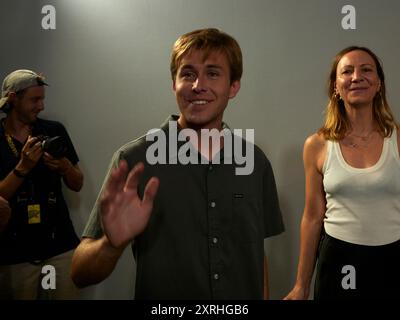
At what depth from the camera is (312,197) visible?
1210 mm

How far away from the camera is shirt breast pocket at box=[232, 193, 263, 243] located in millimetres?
842

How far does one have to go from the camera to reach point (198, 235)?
81cm

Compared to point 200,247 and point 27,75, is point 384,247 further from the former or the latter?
point 27,75

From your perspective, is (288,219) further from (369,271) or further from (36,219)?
(36,219)

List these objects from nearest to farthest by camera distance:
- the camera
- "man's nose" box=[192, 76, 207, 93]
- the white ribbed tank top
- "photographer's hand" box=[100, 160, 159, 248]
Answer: "photographer's hand" box=[100, 160, 159, 248], "man's nose" box=[192, 76, 207, 93], the white ribbed tank top, the camera

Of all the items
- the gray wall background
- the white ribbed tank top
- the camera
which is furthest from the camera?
the gray wall background

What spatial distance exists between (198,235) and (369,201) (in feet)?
1.78

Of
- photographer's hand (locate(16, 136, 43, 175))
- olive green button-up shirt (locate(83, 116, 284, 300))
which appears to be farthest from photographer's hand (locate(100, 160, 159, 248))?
photographer's hand (locate(16, 136, 43, 175))

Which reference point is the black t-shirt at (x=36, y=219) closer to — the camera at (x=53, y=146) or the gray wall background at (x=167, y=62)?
the camera at (x=53, y=146)

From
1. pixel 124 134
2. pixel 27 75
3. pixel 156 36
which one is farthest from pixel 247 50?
pixel 27 75

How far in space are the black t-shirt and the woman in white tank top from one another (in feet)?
2.55

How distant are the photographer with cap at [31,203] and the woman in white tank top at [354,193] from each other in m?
0.77

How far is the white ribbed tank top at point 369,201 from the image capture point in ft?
3.55

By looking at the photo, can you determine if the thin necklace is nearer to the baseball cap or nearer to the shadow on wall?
the shadow on wall
